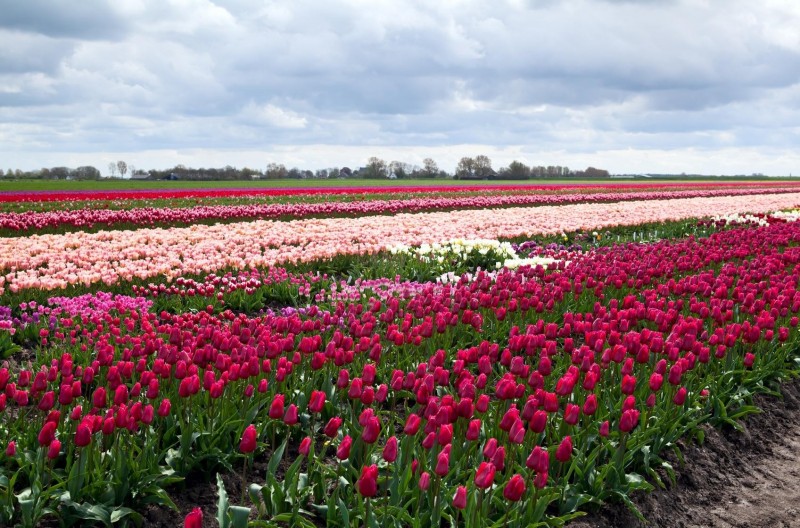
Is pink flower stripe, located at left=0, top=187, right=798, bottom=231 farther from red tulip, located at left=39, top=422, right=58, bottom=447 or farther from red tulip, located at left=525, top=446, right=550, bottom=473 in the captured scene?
red tulip, located at left=525, top=446, right=550, bottom=473

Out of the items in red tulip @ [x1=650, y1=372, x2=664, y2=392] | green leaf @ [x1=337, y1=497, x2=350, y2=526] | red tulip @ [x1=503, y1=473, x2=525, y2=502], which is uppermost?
red tulip @ [x1=650, y1=372, x2=664, y2=392]

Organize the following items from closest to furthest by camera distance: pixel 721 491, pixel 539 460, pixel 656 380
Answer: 1. pixel 539 460
2. pixel 656 380
3. pixel 721 491

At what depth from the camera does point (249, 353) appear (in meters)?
4.96

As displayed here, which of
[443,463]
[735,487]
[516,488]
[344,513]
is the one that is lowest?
[735,487]

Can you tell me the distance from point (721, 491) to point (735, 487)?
0.17m

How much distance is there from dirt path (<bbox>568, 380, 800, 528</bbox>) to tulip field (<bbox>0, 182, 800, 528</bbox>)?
0.14 meters

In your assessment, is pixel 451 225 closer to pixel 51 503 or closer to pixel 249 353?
pixel 249 353

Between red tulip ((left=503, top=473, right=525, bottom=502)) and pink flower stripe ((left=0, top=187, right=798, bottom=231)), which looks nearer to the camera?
red tulip ((left=503, top=473, right=525, bottom=502))

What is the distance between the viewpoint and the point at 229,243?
1430 cm

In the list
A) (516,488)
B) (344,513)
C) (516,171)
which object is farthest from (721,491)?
(516,171)

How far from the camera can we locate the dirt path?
460cm

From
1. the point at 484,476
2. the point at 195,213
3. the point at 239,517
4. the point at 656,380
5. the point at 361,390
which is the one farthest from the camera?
the point at 195,213

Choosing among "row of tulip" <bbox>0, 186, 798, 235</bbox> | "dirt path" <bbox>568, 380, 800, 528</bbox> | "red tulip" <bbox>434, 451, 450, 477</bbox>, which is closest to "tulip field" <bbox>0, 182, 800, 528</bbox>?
"red tulip" <bbox>434, 451, 450, 477</bbox>

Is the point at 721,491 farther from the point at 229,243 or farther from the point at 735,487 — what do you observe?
the point at 229,243
